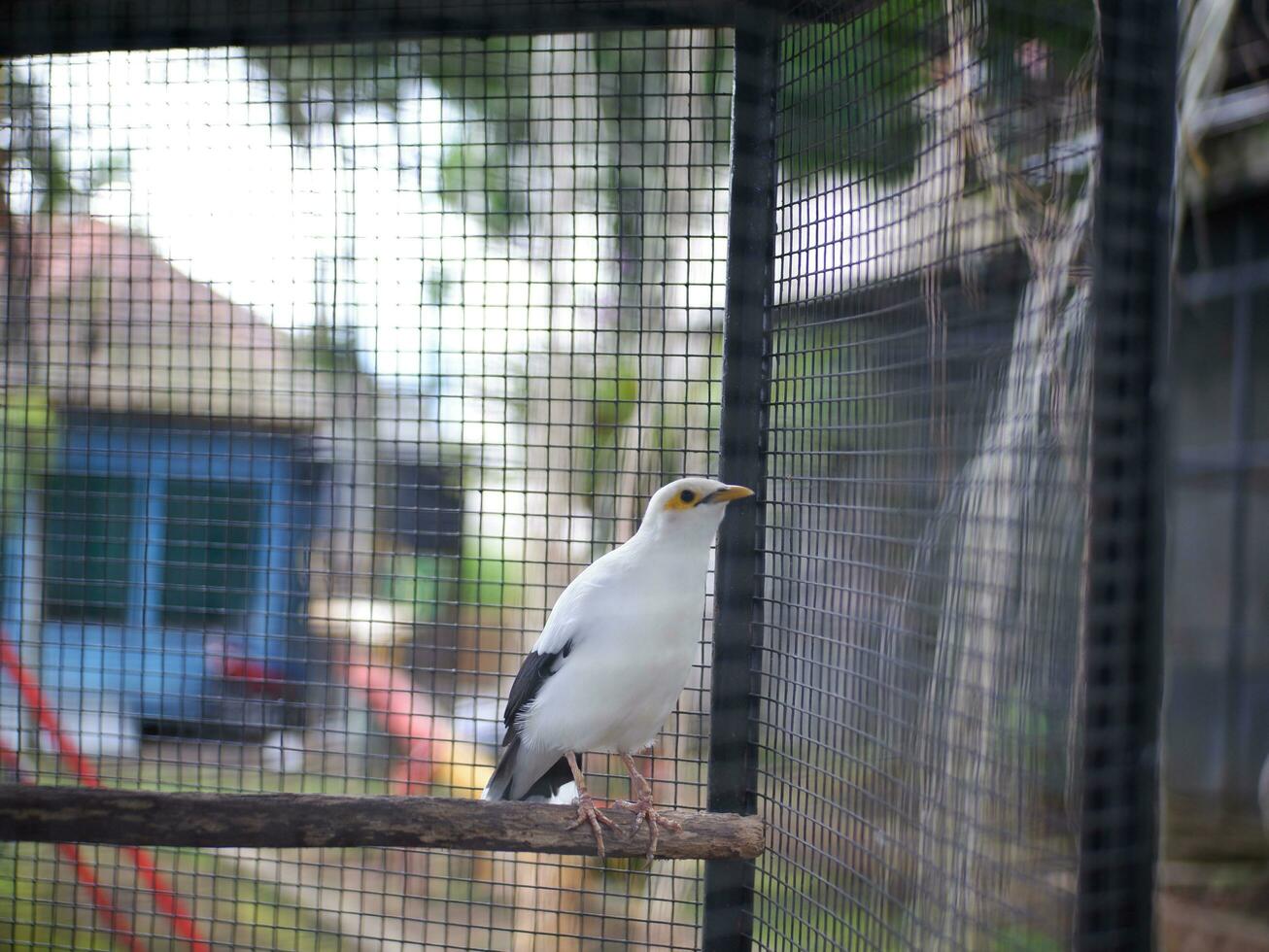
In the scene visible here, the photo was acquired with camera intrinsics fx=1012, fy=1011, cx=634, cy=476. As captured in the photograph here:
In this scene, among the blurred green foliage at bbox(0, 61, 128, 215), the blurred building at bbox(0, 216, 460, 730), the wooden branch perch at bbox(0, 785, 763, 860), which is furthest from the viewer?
the blurred building at bbox(0, 216, 460, 730)

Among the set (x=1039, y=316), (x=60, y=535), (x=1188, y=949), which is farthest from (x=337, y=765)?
(x=1039, y=316)

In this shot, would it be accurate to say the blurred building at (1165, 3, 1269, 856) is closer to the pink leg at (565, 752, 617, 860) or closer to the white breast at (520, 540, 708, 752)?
the white breast at (520, 540, 708, 752)

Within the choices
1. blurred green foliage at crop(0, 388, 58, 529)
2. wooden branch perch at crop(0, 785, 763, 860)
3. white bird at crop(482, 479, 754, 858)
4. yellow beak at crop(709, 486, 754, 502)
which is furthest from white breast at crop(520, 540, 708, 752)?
blurred green foliage at crop(0, 388, 58, 529)

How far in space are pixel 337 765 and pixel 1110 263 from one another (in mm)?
6507

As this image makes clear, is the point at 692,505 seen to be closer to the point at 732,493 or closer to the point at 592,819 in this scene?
the point at 732,493

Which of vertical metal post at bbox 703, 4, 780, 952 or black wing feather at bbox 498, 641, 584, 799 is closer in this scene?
vertical metal post at bbox 703, 4, 780, 952

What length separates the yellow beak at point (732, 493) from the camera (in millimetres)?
1804

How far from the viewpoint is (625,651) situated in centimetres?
193

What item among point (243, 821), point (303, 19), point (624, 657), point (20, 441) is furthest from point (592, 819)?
point (20, 441)

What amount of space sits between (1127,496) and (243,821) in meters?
1.44

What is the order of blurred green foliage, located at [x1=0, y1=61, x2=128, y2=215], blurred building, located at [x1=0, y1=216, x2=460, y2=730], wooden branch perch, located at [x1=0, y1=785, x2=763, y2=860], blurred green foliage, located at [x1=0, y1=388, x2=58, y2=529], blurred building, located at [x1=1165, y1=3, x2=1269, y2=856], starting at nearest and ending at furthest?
wooden branch perch, located at [x1=0, y1=785, x2=763, y2=860], blurred green foliage, located at [x1=0, y1=61, x2=128, y2=215], blurred green foliage, located at [x1=0, y1=388, x2=58, y2=529], blurred building, located at [x1=0, y1=216, x2=460, y2=730], blurred building, located at [x1=1165, y1=3, x2=1269, y2=856]

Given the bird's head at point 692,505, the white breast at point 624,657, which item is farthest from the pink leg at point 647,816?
the bird's head at point 692,505

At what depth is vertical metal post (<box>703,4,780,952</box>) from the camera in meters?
1.82

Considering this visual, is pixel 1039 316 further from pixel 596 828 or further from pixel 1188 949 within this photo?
pixel 1188 949
